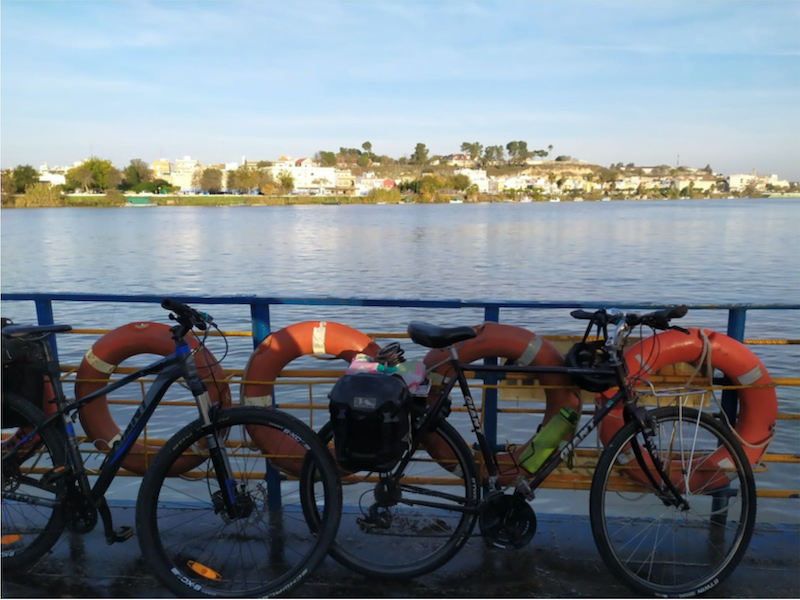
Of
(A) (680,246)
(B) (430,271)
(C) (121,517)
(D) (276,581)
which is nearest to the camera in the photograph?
(D) (276,581)

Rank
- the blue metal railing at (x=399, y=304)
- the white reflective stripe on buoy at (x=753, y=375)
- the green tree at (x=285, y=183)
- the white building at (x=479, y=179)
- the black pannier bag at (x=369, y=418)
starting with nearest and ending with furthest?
the black pannier bag at (x=369, y=418), the white reflective stripe on buoy at (x=753, y=375), the blue metal railing at (x=399, y=304), the green tree at (x=285, y=183), the white building at (x=479, y=179)

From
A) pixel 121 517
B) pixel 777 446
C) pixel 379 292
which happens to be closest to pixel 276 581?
pixel 121 517

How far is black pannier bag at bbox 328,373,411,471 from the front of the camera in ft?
7.77

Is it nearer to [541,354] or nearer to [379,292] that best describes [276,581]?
[541,354]

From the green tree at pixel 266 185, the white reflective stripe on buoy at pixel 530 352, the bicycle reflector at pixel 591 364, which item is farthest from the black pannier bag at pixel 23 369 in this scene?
the green tree at pixel 266 185

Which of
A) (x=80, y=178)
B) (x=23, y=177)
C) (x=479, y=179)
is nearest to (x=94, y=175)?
(x=80, y=178)

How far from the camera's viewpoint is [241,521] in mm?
2912

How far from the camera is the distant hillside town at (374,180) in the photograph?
13165cm

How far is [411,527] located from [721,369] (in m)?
1.50

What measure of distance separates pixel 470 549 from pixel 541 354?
34.6 inches

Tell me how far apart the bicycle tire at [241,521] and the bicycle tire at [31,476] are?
17.8 inches

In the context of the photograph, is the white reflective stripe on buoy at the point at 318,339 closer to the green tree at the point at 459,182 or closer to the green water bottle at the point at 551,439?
the green water bottle at the point at 551,439

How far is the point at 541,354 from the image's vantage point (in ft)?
9.39

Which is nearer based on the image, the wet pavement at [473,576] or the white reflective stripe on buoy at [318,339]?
the wet pavement at [473,576]
